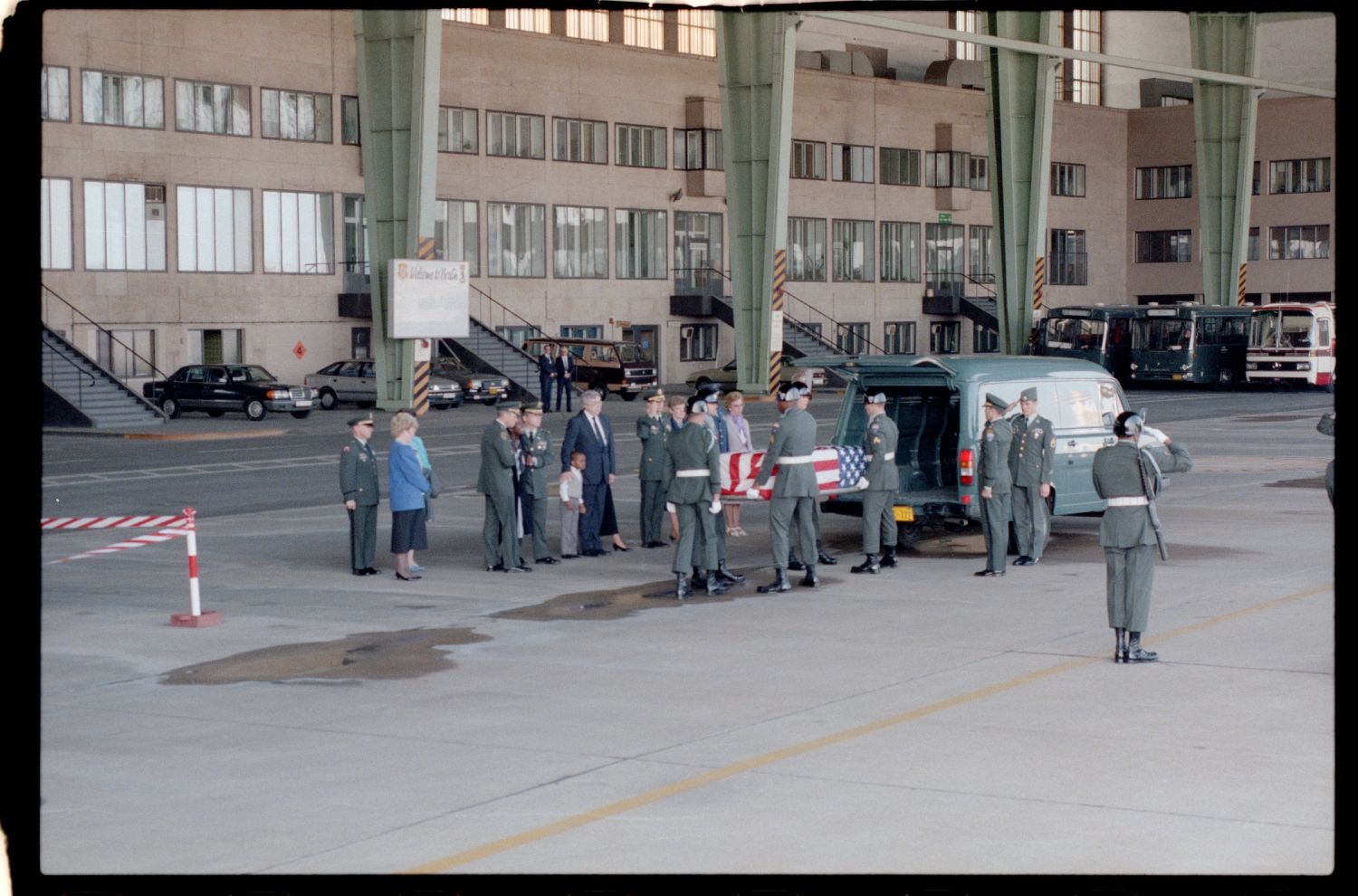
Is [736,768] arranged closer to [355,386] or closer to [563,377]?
[563,377]

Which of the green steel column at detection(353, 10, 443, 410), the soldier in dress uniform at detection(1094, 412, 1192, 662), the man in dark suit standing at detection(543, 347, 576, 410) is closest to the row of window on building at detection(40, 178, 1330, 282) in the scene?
the green steel column at detection(353, 10, 443, 410)

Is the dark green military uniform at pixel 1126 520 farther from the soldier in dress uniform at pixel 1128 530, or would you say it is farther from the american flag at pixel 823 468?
the american flag at pixel 823 468

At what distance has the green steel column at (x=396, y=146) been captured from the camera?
44.9 m

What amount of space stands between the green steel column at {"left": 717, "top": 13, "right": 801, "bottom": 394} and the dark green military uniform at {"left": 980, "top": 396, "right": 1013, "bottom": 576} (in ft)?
120

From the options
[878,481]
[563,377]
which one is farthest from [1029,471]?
[563,377]

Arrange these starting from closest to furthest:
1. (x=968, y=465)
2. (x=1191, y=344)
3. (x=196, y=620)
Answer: (x=196, y=620)
(x=968, y=465)
(x=1191, y=344)

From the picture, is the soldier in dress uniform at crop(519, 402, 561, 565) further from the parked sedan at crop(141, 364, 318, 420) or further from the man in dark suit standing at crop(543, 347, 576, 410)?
the man in dark suit standing at crop(543, 347, 576, 410)

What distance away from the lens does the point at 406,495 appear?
17.8 metres

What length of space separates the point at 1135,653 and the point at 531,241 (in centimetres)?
5829

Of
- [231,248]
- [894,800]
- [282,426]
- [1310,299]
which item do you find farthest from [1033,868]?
[1310,299]

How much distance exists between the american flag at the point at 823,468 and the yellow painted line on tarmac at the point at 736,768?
5613mm

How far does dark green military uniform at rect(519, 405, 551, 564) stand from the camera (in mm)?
19000
